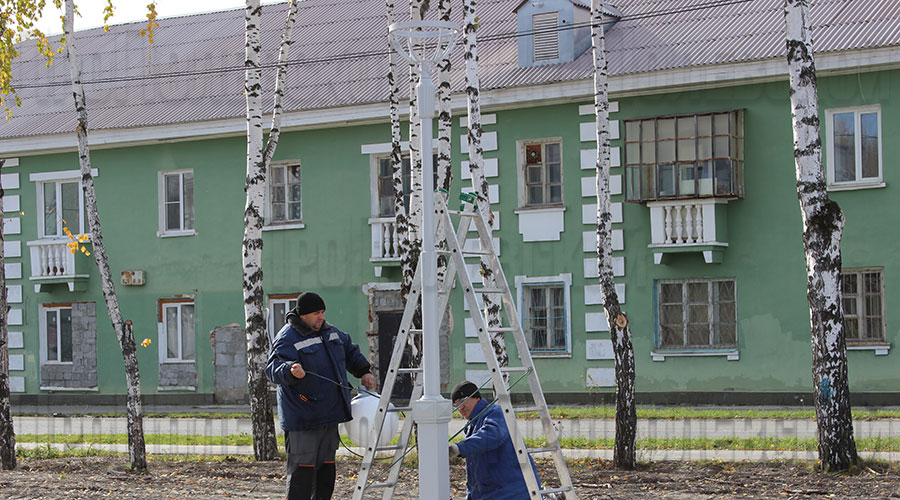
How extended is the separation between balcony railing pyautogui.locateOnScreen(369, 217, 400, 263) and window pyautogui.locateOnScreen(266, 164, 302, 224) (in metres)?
2.26

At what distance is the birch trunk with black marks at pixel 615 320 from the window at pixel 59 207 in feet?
62.9

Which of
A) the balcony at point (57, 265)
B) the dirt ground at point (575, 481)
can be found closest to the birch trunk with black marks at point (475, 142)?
the dirt ground at point (575, 481)

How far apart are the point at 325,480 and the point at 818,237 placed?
19.0ft

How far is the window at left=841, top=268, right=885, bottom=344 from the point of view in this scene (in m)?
22.5

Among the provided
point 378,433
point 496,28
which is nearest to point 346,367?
point 378,433

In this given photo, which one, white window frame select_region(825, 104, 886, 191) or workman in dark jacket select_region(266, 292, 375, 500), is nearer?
workman in dark jacket select_region(266, 292, 375, 500)

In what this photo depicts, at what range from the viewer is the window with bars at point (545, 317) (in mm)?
25469

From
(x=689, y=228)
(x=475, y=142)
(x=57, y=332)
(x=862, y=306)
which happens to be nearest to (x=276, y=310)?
(x=57, y=332)

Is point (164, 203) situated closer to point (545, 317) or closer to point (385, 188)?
point (385, 188)

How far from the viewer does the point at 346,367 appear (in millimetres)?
10156

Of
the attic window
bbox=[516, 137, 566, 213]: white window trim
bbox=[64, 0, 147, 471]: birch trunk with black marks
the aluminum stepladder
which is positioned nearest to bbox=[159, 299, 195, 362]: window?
bbox=[516, 137, 566, 213]: white window trim

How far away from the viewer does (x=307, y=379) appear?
971cm

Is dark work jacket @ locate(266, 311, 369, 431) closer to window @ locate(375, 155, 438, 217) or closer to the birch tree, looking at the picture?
the birch tree

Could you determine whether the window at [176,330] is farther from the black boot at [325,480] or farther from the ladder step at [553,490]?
the ladder step at [553,490]
